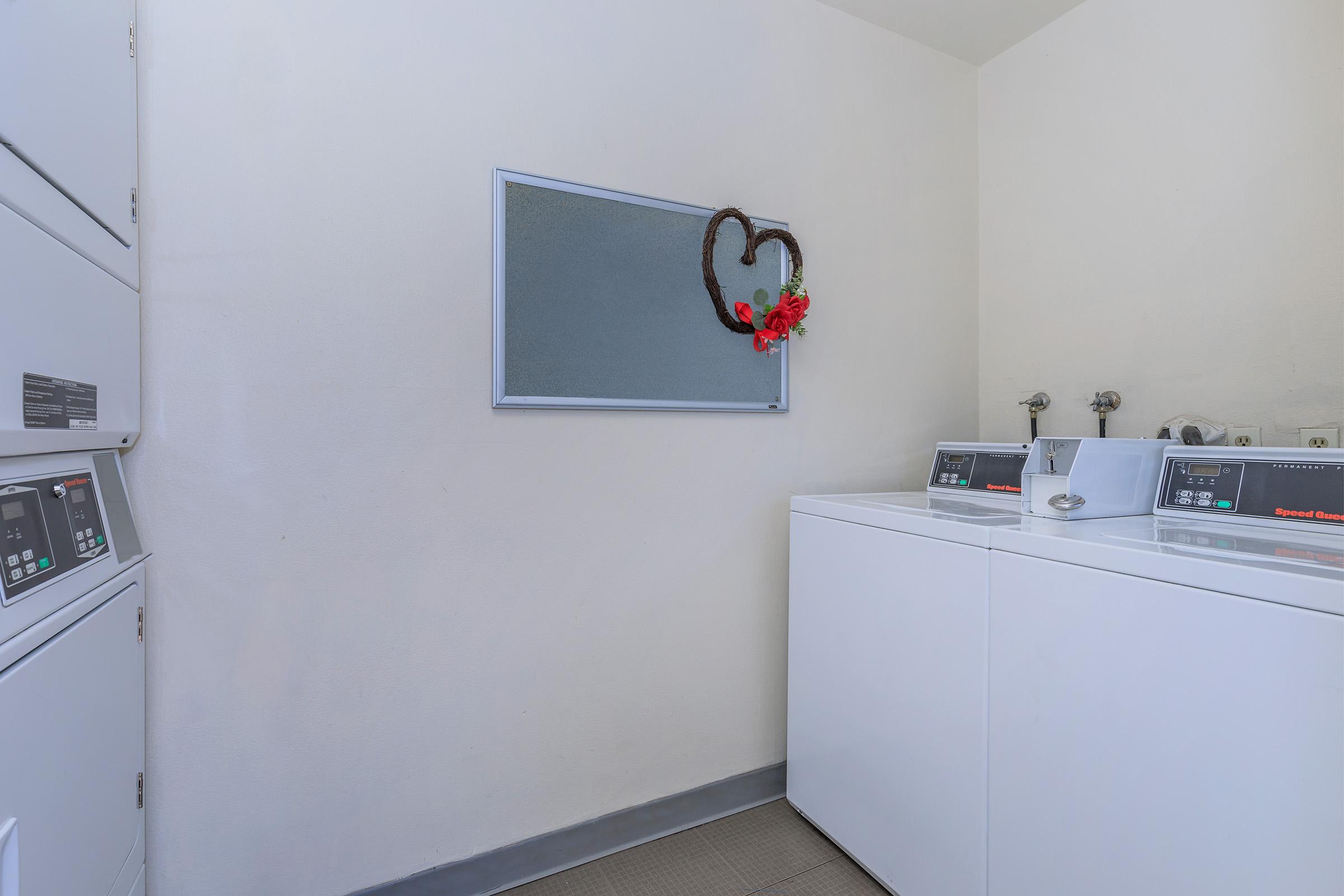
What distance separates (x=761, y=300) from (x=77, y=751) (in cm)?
175

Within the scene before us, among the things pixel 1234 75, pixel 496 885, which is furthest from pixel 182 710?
pixel 1234 75

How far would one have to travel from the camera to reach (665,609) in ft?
5.79

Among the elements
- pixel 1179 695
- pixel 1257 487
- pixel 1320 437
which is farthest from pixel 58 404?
pixel 1320 437

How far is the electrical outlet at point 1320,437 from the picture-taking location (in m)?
1.48

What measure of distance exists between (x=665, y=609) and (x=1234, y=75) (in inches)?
83.7

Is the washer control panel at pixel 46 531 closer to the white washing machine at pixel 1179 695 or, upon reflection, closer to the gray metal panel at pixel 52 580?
the gray metal panel at pixel 52 580

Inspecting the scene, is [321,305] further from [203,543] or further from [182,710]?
[182,710]

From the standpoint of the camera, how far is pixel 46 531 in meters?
0.88

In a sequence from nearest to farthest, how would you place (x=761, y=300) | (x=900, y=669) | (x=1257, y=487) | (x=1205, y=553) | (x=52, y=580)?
(x=52, y=580), (x=1205, y=553), (x=1257, y=487), (x=900, y=669), (x=761, y=300)

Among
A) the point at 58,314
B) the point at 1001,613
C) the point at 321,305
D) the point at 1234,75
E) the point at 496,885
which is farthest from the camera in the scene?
the point at 1234,75

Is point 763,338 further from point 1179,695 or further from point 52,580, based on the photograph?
point 52,580

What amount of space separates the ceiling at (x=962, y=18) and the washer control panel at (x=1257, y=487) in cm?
155

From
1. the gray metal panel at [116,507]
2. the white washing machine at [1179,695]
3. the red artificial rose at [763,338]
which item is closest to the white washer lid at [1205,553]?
the white washing machine at [1179,695]

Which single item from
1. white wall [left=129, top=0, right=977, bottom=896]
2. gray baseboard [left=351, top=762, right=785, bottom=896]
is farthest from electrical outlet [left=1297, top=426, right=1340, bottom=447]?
gray baseboard [left=351, top=762, right=785, bottom=896]
